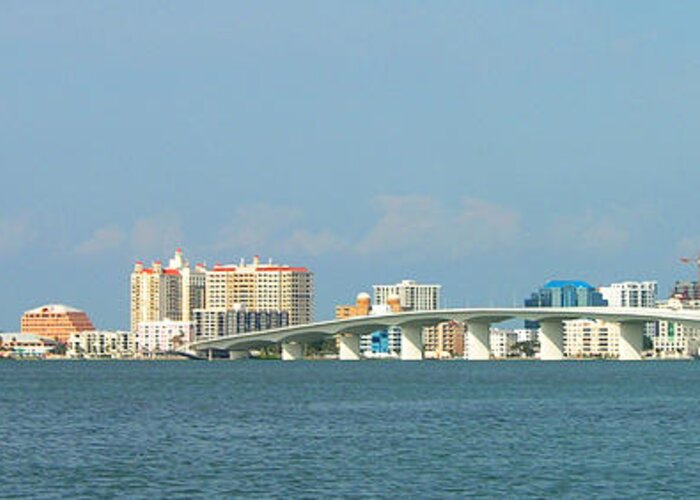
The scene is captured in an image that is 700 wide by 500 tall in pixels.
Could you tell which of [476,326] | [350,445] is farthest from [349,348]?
[350,445]

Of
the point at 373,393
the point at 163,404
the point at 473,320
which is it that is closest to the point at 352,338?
the point at 473,320

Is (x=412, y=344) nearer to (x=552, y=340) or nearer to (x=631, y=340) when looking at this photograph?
(x=552, y=340)

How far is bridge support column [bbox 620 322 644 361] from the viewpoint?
157m

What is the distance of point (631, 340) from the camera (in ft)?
525

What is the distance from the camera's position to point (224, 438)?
49.6 m

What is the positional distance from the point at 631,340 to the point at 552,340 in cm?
1224

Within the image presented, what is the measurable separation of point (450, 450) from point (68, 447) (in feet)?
34.5

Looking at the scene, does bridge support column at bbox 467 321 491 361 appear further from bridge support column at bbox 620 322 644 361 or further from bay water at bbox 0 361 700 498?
bay water at bbox 0 361 700 498

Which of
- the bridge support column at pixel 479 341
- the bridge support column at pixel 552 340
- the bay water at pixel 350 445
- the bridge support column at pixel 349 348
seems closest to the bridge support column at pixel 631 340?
the bridge support column at pixel 552 340

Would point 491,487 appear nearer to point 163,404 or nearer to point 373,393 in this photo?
point 163,404

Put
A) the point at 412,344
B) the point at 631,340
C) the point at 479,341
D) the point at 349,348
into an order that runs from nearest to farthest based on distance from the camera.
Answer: the point at 631,340 < the point at 479,341 < the point at 412,344 < the point at 349,348

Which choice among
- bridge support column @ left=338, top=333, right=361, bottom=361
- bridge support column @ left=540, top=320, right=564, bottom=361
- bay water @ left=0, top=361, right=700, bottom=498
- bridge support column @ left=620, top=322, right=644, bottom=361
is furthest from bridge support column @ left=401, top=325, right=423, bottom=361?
bay water @ left=0, top=361, right=700, bottom=498

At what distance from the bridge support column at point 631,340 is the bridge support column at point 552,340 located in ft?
22.1

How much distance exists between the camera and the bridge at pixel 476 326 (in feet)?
470
